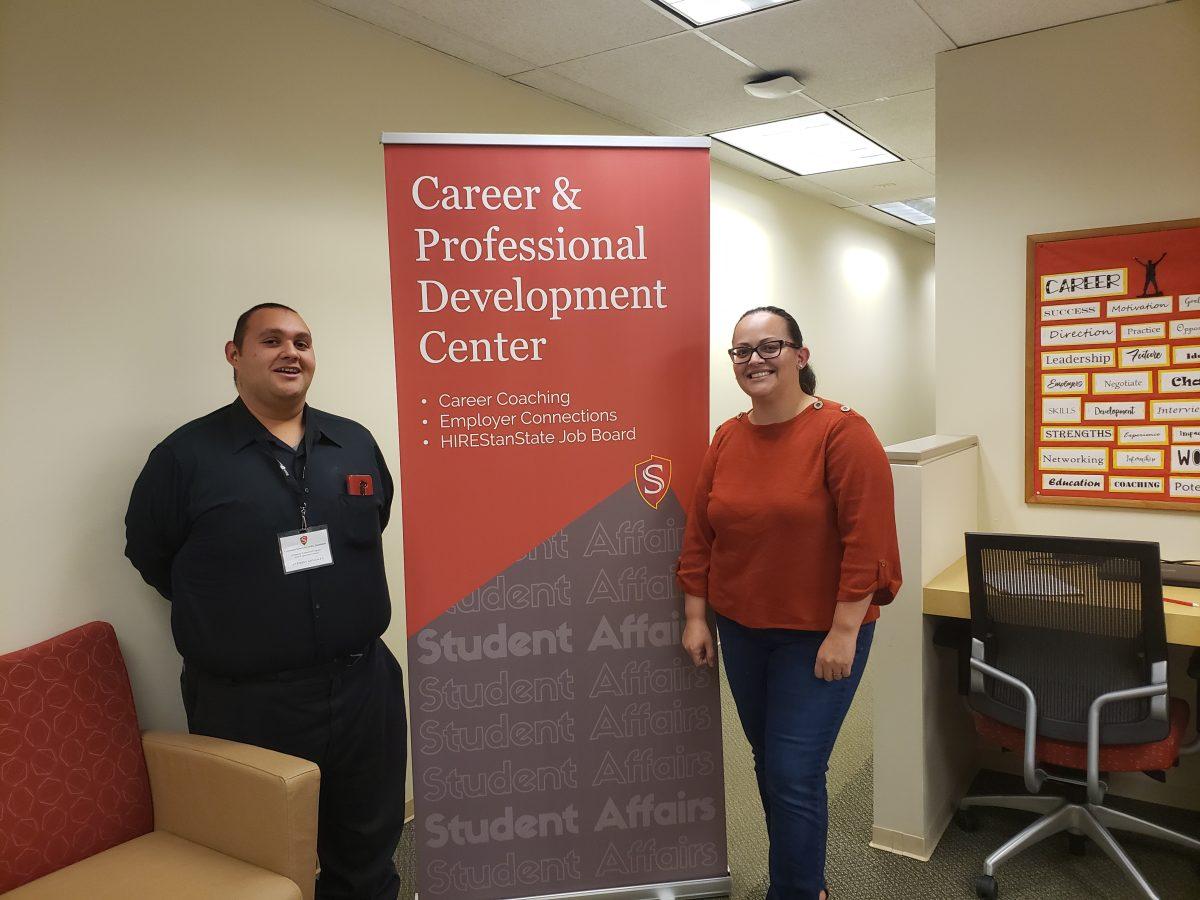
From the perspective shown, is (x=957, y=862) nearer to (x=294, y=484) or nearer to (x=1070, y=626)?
(x=1070, y=626)

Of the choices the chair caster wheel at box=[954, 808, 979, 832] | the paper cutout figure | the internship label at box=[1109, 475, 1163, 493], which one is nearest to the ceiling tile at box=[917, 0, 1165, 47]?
the paper cutout figure

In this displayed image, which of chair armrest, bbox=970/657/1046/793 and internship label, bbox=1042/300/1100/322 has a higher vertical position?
internship label, bbox=1042/300/1100/322

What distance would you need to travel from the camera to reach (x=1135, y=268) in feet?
9.08

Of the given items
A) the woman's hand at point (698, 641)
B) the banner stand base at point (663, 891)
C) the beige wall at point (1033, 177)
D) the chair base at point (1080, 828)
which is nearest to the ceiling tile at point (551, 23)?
the beige wall at point (1033, 177)

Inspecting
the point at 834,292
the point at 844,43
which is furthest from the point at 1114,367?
the point at 834,292

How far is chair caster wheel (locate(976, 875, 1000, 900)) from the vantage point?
229 centimetres

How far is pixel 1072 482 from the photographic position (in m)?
2.92

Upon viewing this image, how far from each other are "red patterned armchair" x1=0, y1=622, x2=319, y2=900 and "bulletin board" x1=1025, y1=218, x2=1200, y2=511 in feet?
8.73

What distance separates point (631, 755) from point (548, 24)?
2.33 metres

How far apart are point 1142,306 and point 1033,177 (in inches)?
23.5

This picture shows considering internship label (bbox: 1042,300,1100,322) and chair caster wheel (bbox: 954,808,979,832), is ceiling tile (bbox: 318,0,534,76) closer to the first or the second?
internship label (bbox: 1042,300,1100,322)

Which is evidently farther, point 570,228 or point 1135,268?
point 1135,268

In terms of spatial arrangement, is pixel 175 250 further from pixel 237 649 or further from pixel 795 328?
pixel 795 328

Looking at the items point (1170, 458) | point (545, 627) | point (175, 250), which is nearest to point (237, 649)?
point (545, 627)
